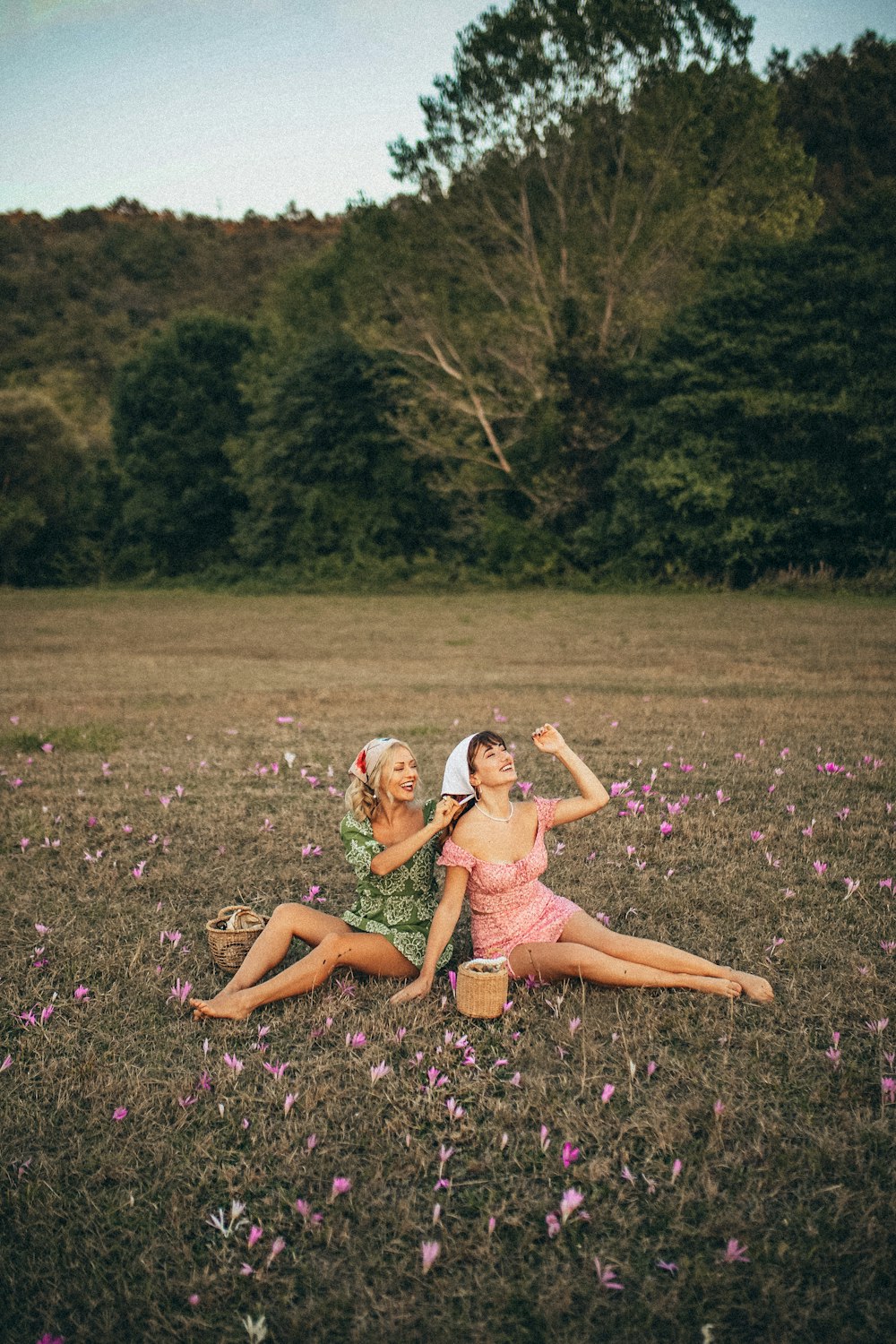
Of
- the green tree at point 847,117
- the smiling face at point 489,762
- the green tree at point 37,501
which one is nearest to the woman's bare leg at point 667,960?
the smiling face at point 489,762

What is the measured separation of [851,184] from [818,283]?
17011mm

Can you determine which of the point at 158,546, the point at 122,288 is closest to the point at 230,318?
the point at 158,546

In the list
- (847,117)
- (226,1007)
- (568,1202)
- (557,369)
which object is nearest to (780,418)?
(557,369)

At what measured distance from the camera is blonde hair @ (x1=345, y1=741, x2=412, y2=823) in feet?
13.8

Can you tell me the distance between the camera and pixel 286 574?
32000 millimetres

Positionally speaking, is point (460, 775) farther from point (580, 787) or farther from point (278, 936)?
point (278, 936)

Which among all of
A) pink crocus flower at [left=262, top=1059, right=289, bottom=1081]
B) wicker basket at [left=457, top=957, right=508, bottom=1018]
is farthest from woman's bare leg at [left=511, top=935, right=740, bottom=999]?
pink crocus flower at [left=262, top=1059, right=289, bottom=1081]

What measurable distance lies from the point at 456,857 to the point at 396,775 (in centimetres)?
42

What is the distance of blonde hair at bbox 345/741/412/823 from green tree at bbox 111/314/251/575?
3621 centimetres

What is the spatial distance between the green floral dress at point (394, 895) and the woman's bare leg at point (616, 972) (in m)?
0.52

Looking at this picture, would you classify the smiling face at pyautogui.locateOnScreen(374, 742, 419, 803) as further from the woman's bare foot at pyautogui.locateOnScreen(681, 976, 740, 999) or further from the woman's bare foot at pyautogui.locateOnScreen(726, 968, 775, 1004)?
the woman's bare foot at pyautogui.locateOnScreen(726, 968, 775, 1004)

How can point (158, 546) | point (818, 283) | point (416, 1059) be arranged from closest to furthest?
1. point (416, 1059)
2. point (818, 283)
3. point (158, 546)

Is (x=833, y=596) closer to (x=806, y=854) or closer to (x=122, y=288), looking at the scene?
(x=806, y=854)

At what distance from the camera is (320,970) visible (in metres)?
4.09
